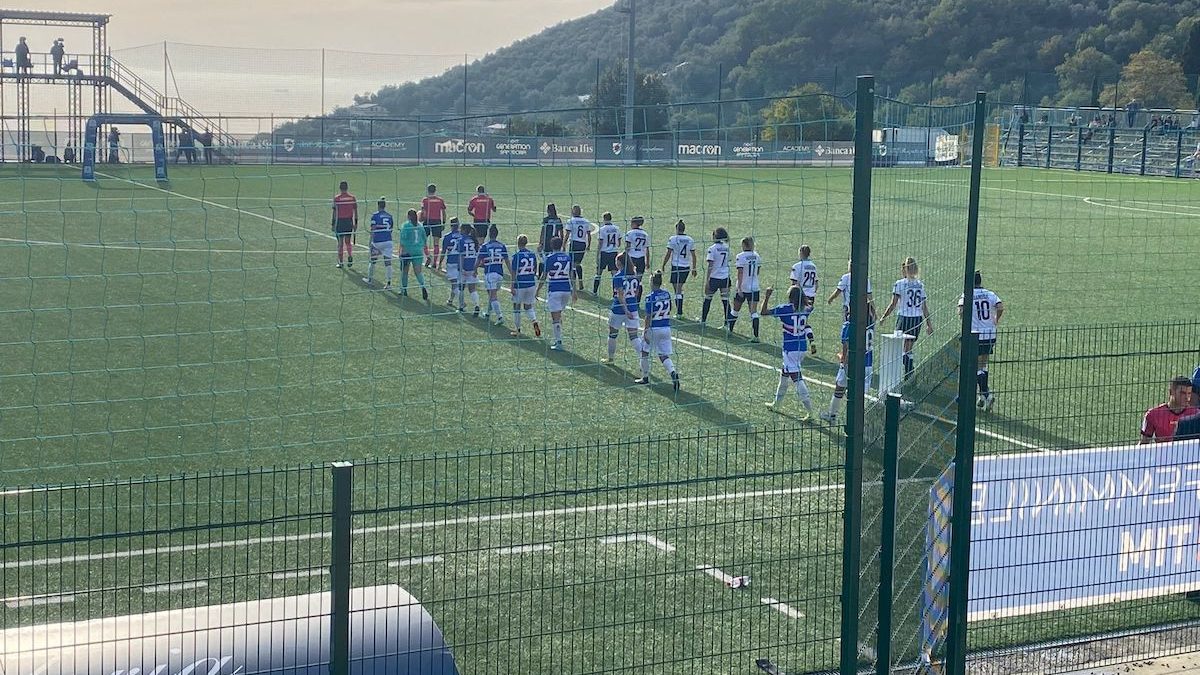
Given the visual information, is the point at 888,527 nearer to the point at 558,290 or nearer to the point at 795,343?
the point at 795,343

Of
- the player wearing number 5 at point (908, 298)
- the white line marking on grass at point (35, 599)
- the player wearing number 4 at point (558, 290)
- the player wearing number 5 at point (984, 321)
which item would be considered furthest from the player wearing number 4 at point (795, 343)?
the white line marking on grass at point (35, 599)

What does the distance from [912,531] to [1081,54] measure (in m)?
67.7

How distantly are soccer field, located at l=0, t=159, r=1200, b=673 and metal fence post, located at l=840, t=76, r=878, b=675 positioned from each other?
0.17 m

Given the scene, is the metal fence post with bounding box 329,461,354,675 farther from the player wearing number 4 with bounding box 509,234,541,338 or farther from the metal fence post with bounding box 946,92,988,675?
the player wearing number 4 with bounding box 509,234,541,338

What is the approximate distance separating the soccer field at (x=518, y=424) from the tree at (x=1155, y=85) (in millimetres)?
28944

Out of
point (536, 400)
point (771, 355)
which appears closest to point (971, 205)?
point (536, 400)

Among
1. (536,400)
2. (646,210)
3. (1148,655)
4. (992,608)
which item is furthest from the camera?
(646,210)

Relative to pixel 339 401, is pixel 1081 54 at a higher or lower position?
higher

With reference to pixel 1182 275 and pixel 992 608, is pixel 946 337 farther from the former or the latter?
pixel 1182 275

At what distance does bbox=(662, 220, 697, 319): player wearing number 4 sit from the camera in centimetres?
2175

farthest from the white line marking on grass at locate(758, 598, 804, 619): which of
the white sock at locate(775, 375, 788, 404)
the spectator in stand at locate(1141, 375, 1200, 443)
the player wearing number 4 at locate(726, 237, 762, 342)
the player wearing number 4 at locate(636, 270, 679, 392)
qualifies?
the player wearing number 4 at locate(726, 237, 762, 342)

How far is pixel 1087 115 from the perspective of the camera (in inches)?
1975

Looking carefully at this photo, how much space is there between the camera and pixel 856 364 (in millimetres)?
6445

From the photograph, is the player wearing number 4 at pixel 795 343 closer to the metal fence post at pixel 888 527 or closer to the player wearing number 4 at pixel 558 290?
the player wearing number 4 at pixel 558 290
